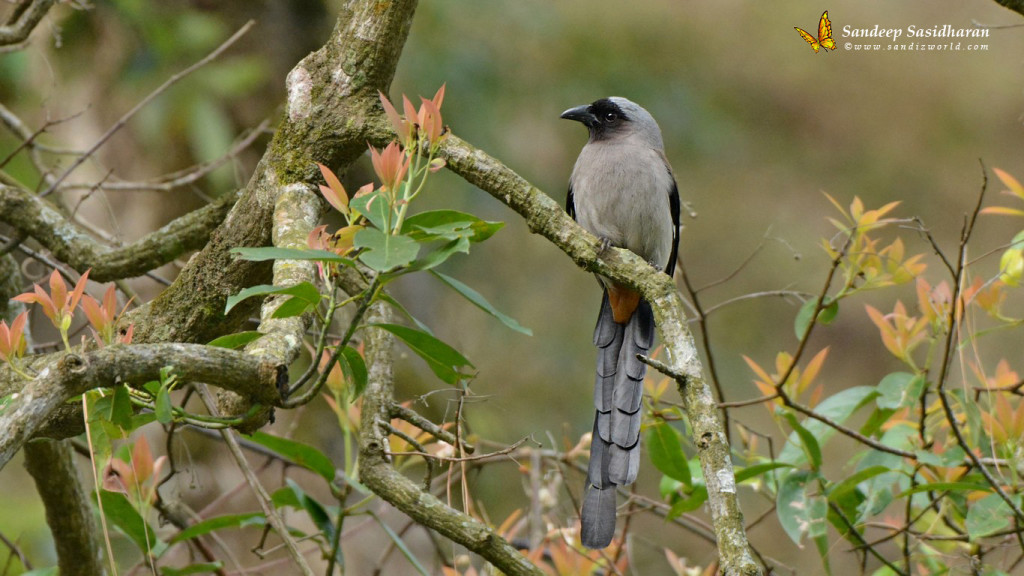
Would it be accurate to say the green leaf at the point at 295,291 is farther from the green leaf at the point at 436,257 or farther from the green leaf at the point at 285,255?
the green leaf at the point at 436,257

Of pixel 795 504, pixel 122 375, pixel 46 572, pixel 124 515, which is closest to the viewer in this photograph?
pixel 122 375

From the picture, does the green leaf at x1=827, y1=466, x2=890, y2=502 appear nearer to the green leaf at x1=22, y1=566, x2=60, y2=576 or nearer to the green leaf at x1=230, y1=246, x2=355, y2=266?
the green leaf at x1=230, y1=246, x2=355, y2=266

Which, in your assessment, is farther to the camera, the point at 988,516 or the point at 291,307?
the point at 988,516

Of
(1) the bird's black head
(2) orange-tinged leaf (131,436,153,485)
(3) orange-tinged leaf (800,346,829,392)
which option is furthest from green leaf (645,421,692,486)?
(1) the bird's black head

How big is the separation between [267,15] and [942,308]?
4201mm

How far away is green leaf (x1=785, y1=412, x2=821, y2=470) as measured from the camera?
95.2 inches

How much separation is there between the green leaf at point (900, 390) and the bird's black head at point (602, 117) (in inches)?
65.3

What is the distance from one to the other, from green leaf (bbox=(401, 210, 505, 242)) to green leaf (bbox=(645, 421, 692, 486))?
117 cm

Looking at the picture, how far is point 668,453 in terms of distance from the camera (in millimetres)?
2588

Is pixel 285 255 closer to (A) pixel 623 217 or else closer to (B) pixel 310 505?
(B) pixel 310 505

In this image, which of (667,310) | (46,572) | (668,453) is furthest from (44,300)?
(668,453)

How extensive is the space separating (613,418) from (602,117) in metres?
1.50

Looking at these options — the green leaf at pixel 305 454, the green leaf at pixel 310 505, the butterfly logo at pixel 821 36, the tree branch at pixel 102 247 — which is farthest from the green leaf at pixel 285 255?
the butterfly logo at pixel 821 36

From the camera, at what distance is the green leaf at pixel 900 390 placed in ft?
8.18
